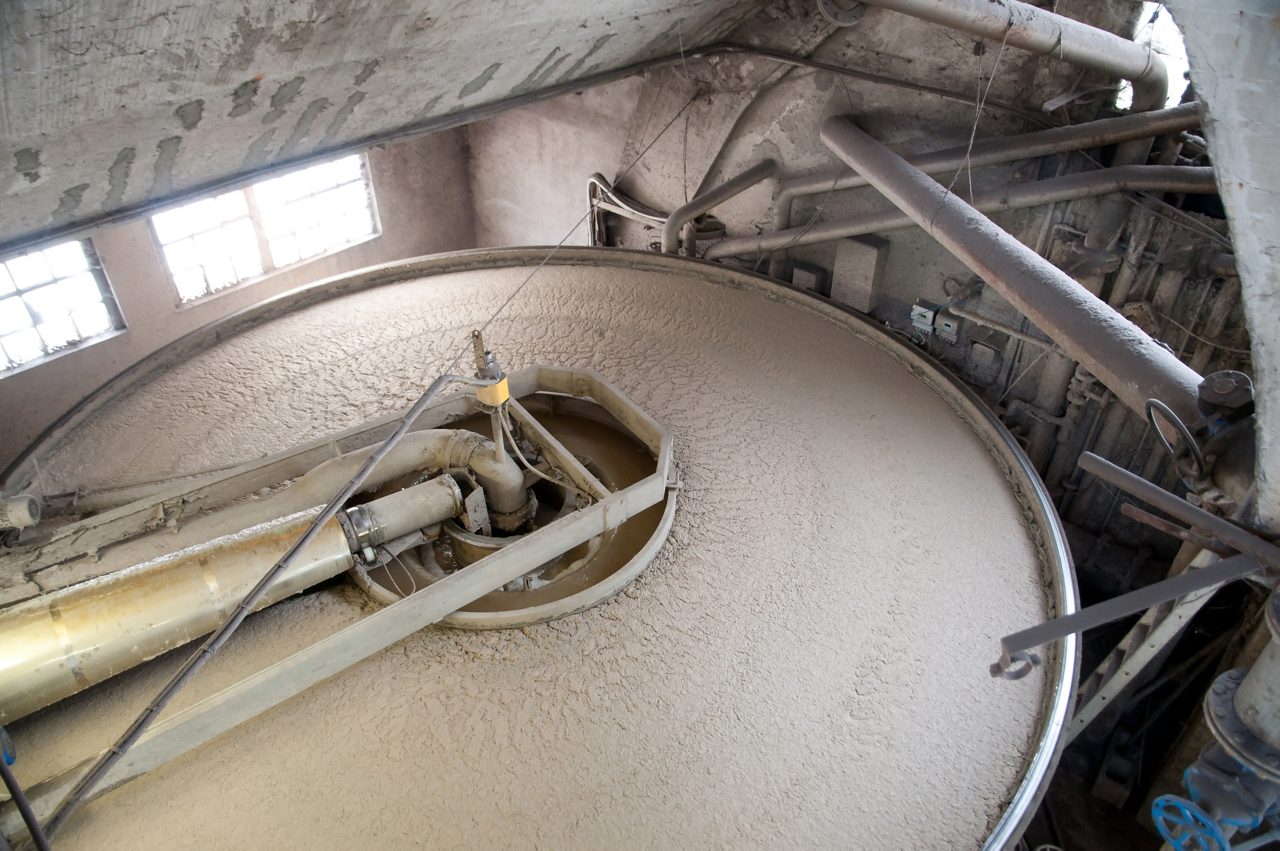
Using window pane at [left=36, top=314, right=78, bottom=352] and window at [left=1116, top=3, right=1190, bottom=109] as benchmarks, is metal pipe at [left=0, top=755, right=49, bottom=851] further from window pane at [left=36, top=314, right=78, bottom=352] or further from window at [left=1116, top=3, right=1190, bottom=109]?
window pane at [left=36, top=314, right=78, bottom=352]

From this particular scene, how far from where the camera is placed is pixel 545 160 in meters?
11.8

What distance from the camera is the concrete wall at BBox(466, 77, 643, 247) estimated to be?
10359mm

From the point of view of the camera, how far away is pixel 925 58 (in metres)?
6.87

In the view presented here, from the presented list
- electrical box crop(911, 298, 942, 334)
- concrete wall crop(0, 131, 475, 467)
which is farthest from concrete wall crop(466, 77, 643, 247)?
electrical box crop(911, 298, 942, 334)

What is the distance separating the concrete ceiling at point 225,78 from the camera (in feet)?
12.0

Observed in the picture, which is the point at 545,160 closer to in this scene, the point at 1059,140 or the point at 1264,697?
the point at 1059,140

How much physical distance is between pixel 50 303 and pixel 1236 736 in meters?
11.8

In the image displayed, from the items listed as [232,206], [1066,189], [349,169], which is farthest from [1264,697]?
[349,169]

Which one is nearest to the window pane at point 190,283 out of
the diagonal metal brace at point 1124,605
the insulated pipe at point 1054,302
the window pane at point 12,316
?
the window pane at point 12,316

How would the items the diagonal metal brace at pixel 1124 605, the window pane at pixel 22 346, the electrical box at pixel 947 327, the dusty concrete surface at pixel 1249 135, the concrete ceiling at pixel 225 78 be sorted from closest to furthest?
the dusty concrete surface at pixel 1249 135
the diagonal metal brace at pixel 1124 605
the concrete ceiling at pixel 225 78
the electrical box at pixel 947 327
the window pane at pixel 22 346

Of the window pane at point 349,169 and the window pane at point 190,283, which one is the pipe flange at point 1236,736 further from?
the window pane at point 349,169

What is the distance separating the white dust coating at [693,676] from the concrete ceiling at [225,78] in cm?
185

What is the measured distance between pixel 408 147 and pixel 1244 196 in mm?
12027

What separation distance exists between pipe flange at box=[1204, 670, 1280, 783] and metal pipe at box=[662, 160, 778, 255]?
563 centimetres
